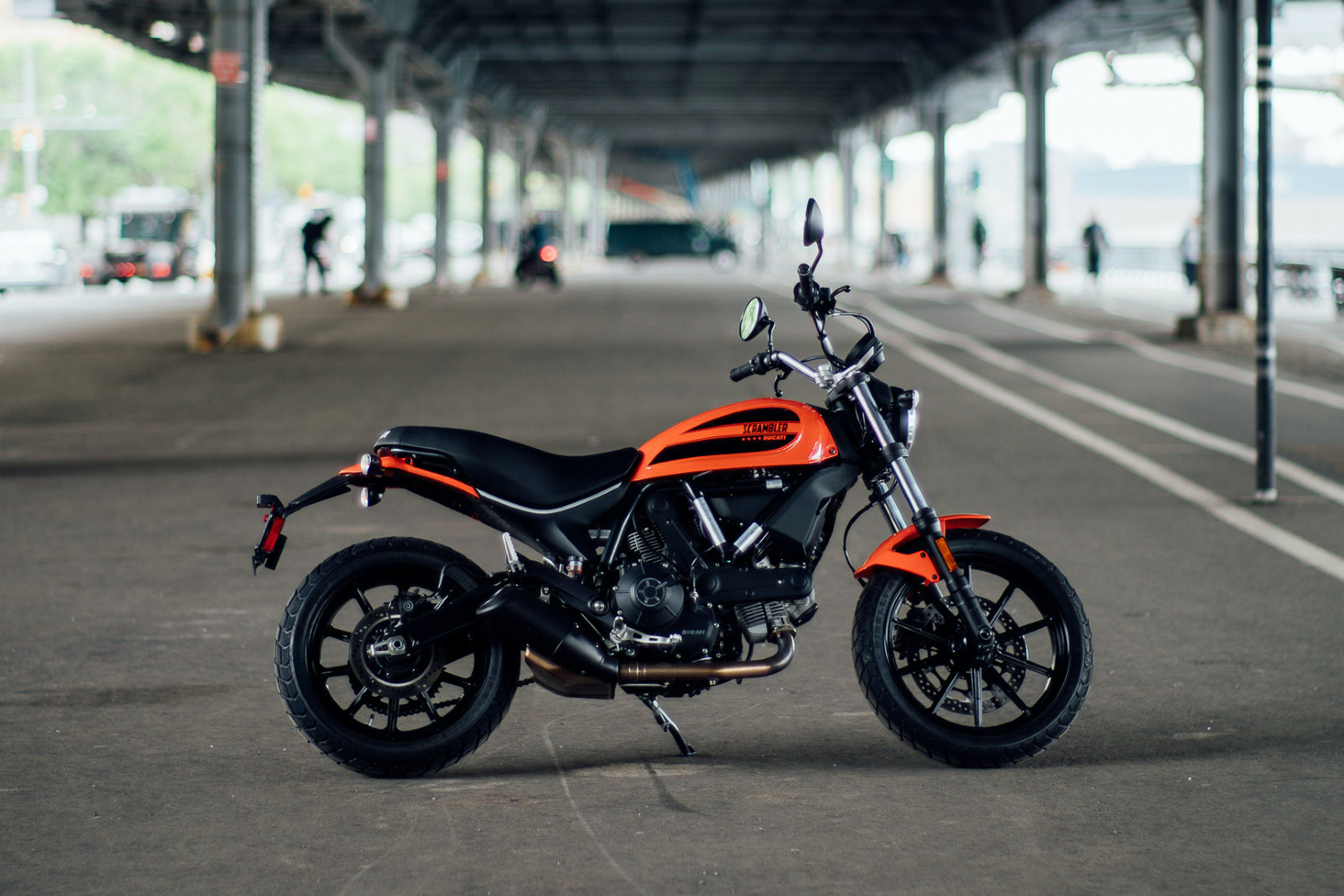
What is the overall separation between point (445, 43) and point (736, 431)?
42.9 m

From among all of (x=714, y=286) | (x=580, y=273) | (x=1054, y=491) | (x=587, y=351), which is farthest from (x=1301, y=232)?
(x=1054, y=491)

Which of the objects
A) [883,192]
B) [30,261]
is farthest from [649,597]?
[883,192]

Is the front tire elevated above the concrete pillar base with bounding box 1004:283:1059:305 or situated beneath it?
situated beneath

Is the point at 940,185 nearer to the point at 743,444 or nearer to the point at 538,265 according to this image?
the point at 538,265

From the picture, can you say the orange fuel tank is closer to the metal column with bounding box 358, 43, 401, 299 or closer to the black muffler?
the black muffler

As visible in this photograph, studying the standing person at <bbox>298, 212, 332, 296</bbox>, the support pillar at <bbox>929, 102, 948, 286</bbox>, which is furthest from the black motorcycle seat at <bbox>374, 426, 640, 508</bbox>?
the support pillar at <bbox>929, 102, 948, 286</bbox>

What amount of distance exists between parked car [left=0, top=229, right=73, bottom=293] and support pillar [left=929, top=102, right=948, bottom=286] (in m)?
25.9

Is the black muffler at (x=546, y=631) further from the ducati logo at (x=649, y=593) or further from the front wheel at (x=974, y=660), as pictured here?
the front wheel at (x=974, y=660)

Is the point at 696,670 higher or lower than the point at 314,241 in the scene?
lower

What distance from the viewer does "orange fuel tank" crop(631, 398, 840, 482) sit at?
513 centimetres

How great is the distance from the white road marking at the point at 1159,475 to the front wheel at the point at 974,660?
375 cm

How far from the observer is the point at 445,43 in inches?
1817

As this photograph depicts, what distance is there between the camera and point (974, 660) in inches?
208

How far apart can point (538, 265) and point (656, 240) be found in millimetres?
35870
